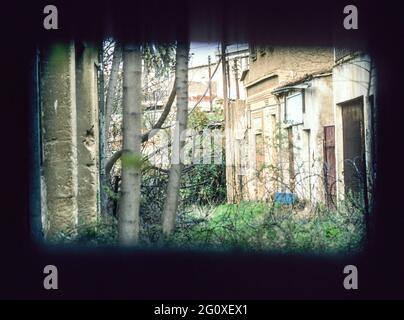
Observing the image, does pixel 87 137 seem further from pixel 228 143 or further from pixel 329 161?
pixel 329 161

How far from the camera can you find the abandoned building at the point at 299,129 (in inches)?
200

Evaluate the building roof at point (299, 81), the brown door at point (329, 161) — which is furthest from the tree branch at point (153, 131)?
the brown door at point (329, 161)

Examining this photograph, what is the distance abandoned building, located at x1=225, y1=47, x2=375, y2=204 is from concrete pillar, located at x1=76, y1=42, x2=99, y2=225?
3.29ft

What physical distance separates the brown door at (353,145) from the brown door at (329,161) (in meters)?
0.09

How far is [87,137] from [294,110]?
1.54 m

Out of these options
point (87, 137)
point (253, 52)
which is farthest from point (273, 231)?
Answer: point (87, 137)

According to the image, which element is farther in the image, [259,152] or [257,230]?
[259,152]

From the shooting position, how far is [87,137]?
5.39 m

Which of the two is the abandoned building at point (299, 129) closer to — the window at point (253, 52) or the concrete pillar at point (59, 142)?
the window at point (253, 52)
